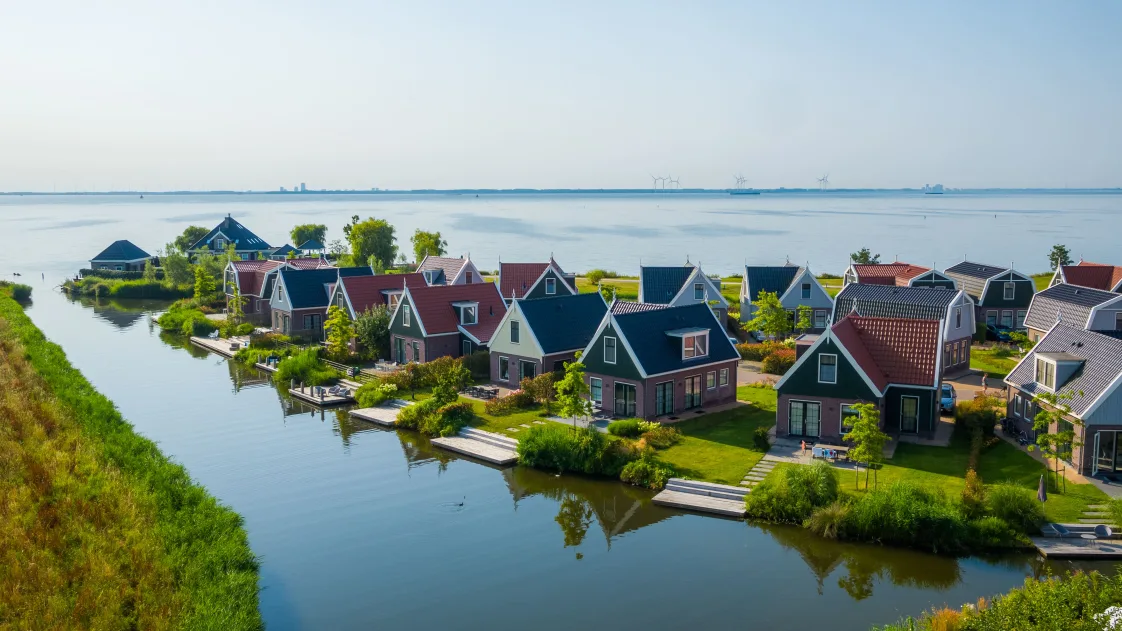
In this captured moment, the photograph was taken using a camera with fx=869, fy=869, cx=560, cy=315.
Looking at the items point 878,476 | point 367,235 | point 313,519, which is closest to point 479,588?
point 313,519

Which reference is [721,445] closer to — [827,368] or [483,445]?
[827,368]

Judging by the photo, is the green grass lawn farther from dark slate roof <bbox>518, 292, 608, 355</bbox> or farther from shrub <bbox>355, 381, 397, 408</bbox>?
shrub <bbox>355, 381, 397, 408</bbox>

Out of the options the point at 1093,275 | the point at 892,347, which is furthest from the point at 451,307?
the point at 1093,275

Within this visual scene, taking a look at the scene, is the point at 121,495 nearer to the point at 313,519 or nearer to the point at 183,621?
the point at 313,519

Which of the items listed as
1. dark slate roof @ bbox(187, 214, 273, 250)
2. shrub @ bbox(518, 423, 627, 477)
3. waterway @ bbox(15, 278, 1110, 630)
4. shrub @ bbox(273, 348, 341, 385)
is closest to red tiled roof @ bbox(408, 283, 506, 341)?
shrub @ bbox(273, 348, 341, 385)

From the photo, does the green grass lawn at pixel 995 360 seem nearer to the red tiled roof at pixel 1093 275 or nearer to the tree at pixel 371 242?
the red tiled roof at pixel 1093 275
